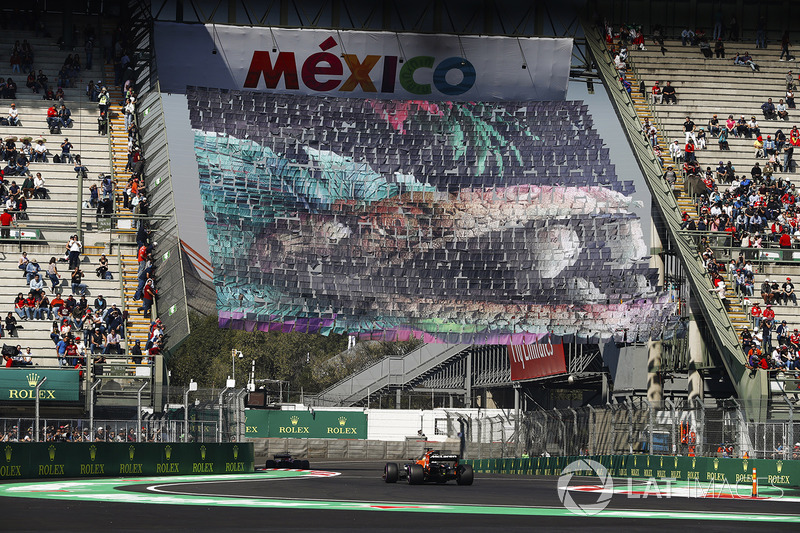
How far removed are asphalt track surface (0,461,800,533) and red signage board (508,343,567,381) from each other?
29.6m

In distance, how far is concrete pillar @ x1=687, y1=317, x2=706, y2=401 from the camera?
44094mm

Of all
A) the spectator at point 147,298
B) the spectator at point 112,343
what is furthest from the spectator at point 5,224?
the spectator at point 112,343

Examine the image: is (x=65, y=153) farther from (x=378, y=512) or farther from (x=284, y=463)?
(x=378, y=512)

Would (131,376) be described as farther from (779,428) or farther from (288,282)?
(779,428)

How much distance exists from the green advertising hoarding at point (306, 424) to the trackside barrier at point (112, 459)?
2170 cm

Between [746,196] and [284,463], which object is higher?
[746,196]

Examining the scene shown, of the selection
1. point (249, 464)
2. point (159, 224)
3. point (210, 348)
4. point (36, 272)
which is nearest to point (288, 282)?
point (159, 224)

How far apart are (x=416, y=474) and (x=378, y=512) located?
947cm

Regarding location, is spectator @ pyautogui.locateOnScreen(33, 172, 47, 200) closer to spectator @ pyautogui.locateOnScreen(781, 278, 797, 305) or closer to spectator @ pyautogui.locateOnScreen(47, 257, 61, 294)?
spectator @ pyautogui.locateOnScreen(47, 257, 61, 294)

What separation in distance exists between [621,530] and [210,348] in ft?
315

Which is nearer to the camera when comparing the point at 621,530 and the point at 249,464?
the point at 621,530

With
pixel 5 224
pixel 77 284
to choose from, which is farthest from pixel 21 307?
pixel 5 224

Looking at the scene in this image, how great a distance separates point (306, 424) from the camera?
5403 cm

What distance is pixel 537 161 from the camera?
2045 inches
